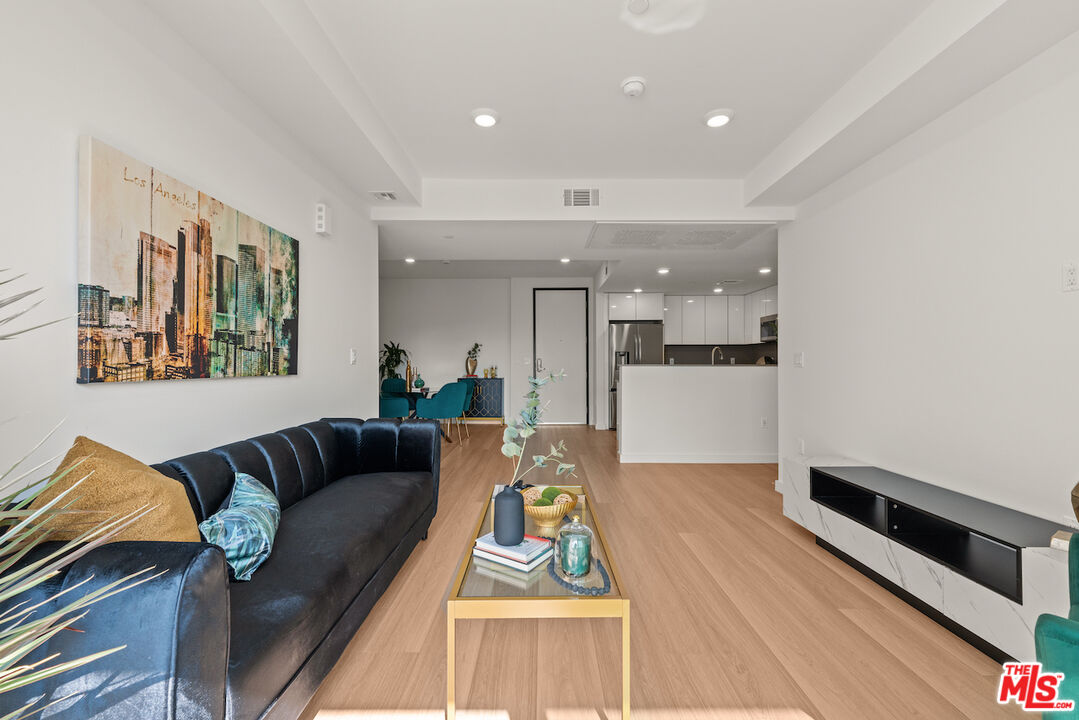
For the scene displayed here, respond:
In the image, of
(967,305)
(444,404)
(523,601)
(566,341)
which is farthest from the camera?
(566,341)

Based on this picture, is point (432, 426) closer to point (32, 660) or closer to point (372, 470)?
point (372, 470)

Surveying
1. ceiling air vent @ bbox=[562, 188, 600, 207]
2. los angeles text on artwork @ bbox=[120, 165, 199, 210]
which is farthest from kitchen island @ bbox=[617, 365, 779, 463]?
los angeles text on artwork @ bbox=[120, 165, 199, 210]

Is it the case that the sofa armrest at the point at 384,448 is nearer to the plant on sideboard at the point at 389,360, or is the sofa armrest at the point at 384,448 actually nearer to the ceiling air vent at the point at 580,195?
the ceiling air vent at the point at 580,195

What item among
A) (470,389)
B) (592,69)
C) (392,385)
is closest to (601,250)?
(592,69)

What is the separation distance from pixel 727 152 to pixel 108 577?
3.85m

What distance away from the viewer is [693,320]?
26.0 ft

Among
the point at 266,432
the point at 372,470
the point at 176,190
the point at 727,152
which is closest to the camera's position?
the point at 176,190

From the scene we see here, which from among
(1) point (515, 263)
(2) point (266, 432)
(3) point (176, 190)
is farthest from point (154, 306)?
(1) point (515, 263)

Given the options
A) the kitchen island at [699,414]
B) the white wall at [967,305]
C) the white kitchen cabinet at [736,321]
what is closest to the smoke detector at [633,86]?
the white wall at [967,305]

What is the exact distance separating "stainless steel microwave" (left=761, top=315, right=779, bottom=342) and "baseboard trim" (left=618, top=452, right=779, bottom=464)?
2.47m

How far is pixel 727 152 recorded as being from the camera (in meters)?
3.54

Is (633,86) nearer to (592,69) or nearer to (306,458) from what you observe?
(592,69)

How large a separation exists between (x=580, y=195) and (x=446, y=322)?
4.93 m

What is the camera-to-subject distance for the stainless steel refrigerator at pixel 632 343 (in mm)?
7613
